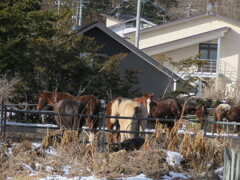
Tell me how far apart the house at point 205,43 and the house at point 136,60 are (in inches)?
318

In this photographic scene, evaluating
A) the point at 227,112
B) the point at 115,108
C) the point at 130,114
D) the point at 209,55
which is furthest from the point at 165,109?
the point at 209,55

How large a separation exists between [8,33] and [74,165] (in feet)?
43.7

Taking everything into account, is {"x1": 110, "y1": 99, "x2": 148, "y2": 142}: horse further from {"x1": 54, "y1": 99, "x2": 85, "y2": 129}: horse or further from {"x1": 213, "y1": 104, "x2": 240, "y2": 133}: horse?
{"x1": 213, "y1": 104, "x2": 240, "y2": 133}: horse

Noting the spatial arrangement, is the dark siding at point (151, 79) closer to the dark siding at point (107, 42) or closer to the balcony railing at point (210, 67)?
the dark siding at point (107, 42)

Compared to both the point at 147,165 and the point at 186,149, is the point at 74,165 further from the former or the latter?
the point at 186,149

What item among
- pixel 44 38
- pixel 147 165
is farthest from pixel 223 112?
pixel 147 165

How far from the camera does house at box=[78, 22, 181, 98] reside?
31345 mm

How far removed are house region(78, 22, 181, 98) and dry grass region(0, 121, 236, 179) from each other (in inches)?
685

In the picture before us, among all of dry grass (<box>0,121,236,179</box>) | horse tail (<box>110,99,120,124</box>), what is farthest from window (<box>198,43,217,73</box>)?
dry grass (<box>0,121,236,179</box>)

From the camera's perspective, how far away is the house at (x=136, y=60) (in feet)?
103

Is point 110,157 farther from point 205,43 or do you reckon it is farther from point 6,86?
point 205,43

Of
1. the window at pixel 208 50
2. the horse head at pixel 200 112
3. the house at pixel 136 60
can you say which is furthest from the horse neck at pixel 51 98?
the window at pixel 208 50

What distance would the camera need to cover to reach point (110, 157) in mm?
12203

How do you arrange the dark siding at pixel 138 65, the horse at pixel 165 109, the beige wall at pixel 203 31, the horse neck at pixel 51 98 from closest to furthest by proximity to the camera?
the horse neck at pixel 51 98 < the horse at pixel 165 109 < the dark siding at pixel 138 65 < the beige wall at pixel 203 31
